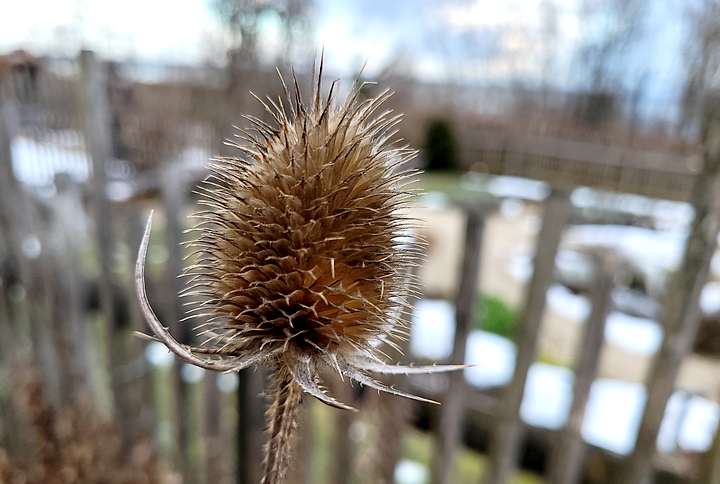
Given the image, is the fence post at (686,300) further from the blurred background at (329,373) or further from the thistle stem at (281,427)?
the thistle stem at (281,427)

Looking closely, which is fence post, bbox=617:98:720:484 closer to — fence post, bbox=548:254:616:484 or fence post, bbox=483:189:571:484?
fence post, bbox=548:254:616:484

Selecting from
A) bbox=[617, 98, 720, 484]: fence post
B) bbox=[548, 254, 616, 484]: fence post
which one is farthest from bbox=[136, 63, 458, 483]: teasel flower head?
bbox=[548, 254, 616, 484]: fence post

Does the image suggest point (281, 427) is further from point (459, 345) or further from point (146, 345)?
point (146, 345)

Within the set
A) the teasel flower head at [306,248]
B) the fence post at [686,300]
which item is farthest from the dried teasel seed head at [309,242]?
the fence post at [686,300]

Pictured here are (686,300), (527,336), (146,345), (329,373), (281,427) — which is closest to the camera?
(281,427)

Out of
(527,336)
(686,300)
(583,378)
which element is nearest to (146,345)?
(527,336)

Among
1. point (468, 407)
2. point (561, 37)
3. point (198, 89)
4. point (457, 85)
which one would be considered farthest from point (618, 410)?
point (457, 85)
